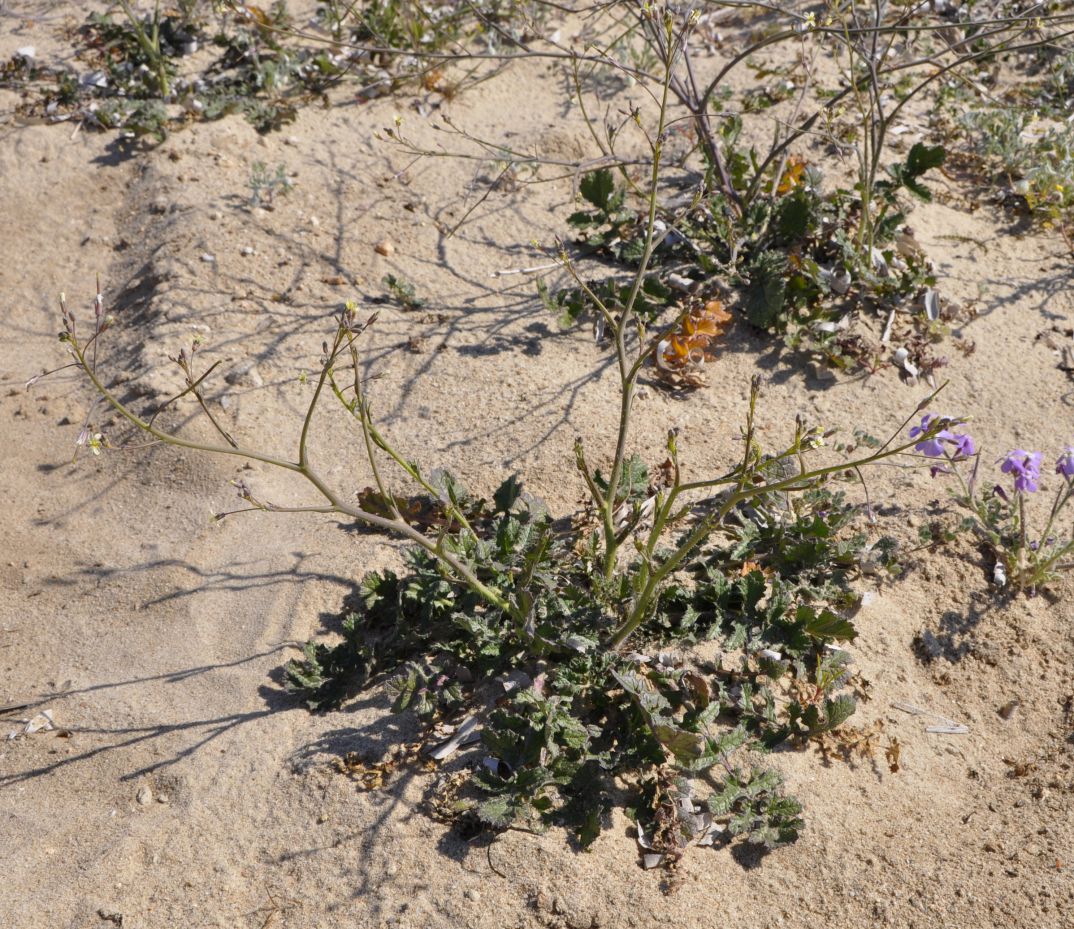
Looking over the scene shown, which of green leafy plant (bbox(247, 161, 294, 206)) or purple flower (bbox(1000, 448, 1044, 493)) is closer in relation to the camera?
purple flower (bbox(1000, 448, 1044, 493))

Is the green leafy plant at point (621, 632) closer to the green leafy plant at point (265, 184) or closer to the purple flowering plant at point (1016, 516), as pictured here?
the purple flowering plant at point (1016, 516)

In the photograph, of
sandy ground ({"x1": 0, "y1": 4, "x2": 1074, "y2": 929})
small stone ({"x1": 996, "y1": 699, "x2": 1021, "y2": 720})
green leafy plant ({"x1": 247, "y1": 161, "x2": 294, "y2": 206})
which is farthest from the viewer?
green leafy plant ({"x1": 247, "y1": 161, "x2": 294, "y2": 206})

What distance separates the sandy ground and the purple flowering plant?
10cm

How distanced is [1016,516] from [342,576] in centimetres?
219

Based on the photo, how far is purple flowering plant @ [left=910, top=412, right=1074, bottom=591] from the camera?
9.32 ft

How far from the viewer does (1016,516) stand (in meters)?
3.18

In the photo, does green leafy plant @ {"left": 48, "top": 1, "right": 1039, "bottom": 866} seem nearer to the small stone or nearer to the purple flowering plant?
the purple flowering plant

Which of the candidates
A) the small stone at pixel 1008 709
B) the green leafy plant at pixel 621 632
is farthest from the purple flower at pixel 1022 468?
the small stone at pixel 1008 709

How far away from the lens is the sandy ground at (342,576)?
2393mm

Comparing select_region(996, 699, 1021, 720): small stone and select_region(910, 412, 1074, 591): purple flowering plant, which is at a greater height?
select_region(910, 412, 1074, 591): purple flowering plant

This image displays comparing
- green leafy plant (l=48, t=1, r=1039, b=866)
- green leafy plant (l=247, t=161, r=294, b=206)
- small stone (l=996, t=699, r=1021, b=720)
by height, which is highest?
green leafy plant (l=247, t=161, r=294, b=206)

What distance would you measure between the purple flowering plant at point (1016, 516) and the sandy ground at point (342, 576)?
0.32 feet

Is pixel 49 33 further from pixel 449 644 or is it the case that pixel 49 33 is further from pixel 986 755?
pixel 986 755

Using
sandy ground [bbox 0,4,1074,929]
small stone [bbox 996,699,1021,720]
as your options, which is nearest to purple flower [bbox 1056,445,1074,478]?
sandy ground [bbox 0,4,1074,929]
